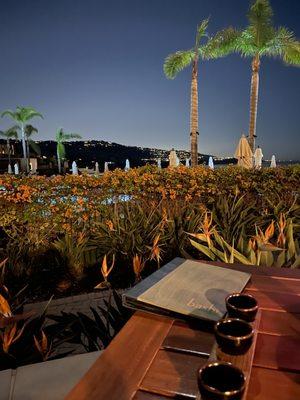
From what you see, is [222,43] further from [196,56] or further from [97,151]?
[97,151]

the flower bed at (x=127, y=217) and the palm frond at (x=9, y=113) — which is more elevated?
the palm frond at (x=9, y=113)

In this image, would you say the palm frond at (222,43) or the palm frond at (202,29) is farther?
the palm frond at (202,29)

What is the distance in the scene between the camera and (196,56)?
18.7m

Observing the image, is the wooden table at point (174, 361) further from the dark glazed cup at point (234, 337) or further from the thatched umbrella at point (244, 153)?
the thatched umbrella at point (244, 153)

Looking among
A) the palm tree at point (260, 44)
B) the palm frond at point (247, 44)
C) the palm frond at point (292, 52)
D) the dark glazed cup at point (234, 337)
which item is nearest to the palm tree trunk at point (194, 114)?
the palm frond at point (247, 44)

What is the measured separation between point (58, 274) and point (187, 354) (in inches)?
143

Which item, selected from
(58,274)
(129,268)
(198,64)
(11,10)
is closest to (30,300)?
(58,274)

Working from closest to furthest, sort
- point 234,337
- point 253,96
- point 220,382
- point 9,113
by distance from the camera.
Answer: point 220,382 → point 234,337 → point 253,96 → point 9,113

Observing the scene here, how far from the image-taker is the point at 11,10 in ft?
48.9

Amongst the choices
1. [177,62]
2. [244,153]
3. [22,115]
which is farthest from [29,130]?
[244,153]

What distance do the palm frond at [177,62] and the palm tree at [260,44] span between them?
2.55m

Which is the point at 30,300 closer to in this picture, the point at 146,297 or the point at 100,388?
the point at 146,297

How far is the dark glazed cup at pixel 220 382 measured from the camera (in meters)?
0.65

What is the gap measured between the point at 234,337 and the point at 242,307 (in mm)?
231
